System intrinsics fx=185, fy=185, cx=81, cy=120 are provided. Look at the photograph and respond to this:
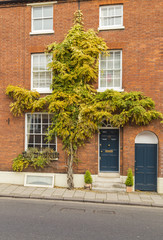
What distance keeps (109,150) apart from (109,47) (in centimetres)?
513

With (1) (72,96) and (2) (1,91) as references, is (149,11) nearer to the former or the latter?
(1) (72,96)

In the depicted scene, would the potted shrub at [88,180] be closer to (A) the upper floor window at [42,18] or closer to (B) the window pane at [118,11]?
(A) the upper floor window at [42,18]

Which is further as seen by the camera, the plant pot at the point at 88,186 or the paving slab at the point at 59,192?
the plant pot at the point at 88,186

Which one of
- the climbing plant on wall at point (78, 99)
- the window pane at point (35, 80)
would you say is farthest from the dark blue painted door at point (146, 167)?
the window pane at point (35, 80)

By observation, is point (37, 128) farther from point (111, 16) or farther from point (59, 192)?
point (111, 16)

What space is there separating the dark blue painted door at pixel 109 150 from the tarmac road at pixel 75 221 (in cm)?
248

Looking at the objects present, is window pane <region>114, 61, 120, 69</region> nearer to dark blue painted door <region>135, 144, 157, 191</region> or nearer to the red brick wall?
the red brick wall

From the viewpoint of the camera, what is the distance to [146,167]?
894cm

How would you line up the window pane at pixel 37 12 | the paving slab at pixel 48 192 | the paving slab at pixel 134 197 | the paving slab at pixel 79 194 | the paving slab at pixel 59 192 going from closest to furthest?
the paving slab at pixel 134 197, the paving slab at pixel 79 194, the paving slab at pixel 48 192, the paving slab at pixel 59 192, the window pane at pixel 37 12

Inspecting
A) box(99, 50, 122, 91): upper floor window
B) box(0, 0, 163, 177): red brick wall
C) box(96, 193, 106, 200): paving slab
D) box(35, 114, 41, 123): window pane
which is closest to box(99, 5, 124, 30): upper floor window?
box(0, 0, 163, 177): red brick wall

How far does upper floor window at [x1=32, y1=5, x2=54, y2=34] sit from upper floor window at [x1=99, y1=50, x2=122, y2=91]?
10.9 feet

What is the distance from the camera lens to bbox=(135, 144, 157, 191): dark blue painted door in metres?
8.88

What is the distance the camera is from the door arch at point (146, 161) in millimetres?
8875

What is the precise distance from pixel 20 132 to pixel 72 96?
3398 millimetres
